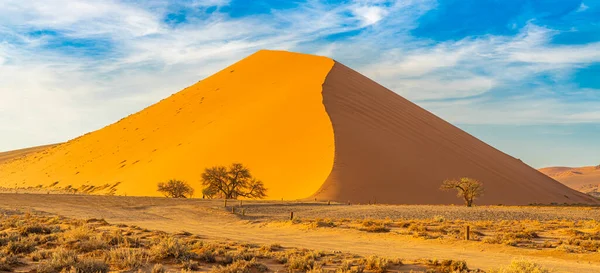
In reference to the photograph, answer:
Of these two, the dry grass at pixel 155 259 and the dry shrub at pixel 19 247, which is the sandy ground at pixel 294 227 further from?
the dry shrub at pixel 19 247

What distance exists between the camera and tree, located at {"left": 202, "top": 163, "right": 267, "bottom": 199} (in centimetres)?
3621

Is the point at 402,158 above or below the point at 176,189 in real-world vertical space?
above

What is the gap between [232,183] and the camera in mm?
36281

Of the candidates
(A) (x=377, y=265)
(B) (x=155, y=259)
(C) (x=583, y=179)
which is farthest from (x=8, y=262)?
(C) (x=583, y=179)

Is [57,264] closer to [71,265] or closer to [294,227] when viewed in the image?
[71,265]

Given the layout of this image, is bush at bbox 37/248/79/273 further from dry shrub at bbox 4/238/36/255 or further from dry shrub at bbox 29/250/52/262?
dry shrub at bbox 4/238/36/255

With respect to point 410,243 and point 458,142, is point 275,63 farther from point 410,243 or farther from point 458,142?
point 410,243

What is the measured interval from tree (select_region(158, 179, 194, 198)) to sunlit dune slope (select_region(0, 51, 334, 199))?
2.87ft

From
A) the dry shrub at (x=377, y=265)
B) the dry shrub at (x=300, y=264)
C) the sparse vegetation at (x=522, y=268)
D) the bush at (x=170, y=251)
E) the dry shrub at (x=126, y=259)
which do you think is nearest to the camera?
the sparse vegetation at (x=522, y=268)

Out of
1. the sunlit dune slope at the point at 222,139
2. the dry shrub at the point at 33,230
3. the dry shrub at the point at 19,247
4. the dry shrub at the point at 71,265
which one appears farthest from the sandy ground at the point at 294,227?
the sunlit dune slope at the point at 222,139

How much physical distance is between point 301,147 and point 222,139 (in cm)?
891

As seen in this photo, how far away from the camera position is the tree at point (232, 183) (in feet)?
119

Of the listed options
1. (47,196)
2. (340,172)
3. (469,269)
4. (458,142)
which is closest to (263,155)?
(340,172)

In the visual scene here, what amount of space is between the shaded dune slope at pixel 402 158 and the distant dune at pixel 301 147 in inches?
5.4
